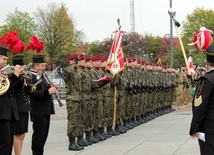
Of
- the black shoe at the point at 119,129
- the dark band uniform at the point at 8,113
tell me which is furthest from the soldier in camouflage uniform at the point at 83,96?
the dark band uniform at the point at 8,113

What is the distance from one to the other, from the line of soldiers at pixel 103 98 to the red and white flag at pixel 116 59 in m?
0.20

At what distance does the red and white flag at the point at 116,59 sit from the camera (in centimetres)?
1264

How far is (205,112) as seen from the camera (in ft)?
18.6

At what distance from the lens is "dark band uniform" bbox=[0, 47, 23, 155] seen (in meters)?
6.73

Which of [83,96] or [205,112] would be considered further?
[83,96]

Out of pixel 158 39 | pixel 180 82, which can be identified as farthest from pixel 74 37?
pixel 180 82

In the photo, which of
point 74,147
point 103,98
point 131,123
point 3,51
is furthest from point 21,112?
point 131,123

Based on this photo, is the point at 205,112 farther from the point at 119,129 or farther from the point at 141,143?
the point at 119,129

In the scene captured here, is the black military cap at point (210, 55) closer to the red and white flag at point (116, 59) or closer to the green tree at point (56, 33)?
the red and white flag at point (116, 59)

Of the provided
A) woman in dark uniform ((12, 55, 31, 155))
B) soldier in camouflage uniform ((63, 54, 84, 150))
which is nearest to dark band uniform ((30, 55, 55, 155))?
woman in dark uniform ((12, 55, 31, 155))

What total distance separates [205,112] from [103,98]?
20.4ft

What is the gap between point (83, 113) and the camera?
1030 cm

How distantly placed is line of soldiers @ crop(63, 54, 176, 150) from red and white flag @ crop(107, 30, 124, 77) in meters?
0.20

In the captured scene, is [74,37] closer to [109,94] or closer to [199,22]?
[199,22]
